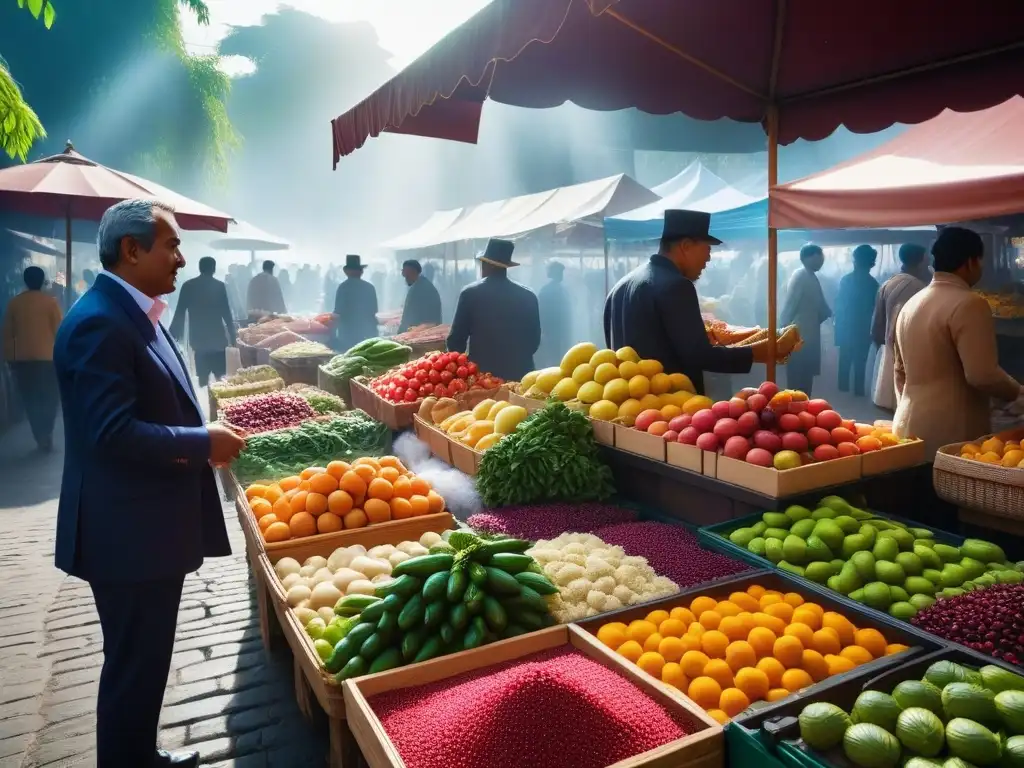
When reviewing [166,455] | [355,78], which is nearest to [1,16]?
[166,455]

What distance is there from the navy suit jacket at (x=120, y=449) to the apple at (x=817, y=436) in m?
2.46

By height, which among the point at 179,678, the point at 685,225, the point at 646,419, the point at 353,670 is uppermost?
the point at 685,225

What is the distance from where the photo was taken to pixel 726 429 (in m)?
3.17

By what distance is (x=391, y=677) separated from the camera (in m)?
2.22

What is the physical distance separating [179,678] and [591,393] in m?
2.56

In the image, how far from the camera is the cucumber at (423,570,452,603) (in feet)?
7.97

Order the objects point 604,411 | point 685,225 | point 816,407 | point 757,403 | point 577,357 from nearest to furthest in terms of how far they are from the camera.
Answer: point 757,403 < point 816,407 < point 604,411 < point 685,225 < point 577,357

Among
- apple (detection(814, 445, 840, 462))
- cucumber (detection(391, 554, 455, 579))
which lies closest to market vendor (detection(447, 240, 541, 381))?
apple (detection(814, 445, 840, 462))

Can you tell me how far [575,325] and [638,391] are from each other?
12.1m

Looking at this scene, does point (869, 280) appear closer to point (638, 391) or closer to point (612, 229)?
point (612, 229)

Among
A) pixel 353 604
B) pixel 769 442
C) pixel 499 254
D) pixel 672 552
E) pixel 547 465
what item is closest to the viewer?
pixel 353 604

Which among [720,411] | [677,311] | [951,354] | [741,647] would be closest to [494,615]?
[741,647]

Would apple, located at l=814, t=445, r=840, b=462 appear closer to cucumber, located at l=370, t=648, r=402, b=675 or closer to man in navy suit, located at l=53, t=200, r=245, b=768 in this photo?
cucumber, located at l=370, t=648, r=402, b=675

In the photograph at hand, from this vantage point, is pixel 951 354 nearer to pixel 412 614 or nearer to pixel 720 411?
pixel 720 411
